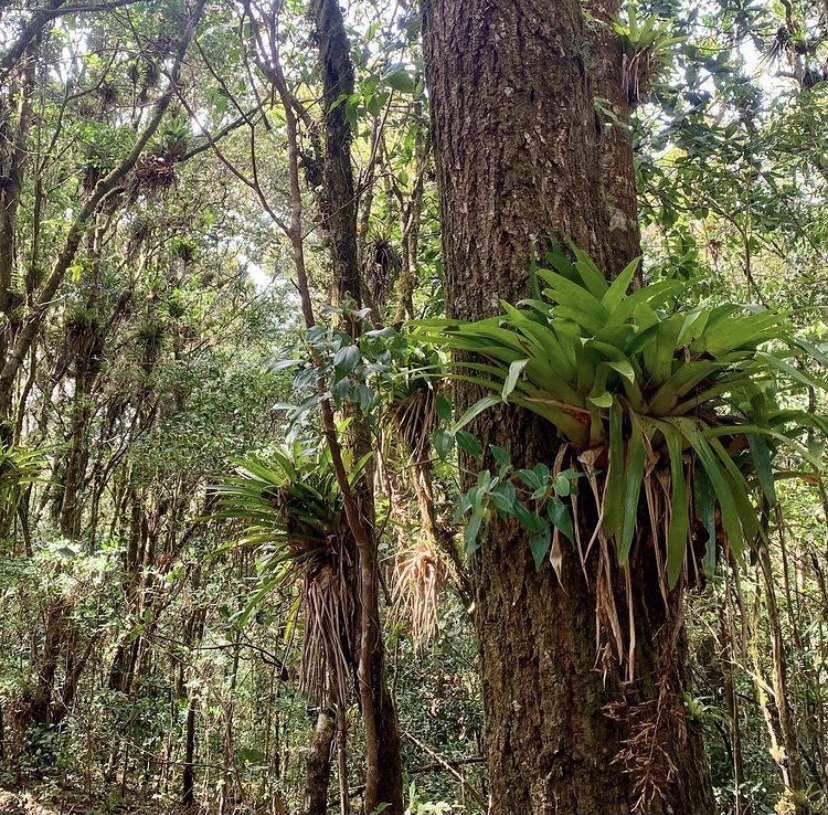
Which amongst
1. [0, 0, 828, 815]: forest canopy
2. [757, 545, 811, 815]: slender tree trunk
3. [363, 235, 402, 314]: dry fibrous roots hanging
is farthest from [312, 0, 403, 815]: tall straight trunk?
[757, 545, 811, 815]: slender tree trunk

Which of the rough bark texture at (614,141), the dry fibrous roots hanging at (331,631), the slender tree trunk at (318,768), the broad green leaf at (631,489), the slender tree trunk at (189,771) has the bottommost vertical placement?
the slender tree trunk at (189,771)

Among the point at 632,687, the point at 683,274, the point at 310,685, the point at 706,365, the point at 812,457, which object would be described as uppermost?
the point at 683,274

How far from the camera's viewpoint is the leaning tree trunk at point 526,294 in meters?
1.09

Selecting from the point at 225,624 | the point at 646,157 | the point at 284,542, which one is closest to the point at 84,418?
the point at 225,624

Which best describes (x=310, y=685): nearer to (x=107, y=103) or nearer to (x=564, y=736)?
(x=564, y=736)

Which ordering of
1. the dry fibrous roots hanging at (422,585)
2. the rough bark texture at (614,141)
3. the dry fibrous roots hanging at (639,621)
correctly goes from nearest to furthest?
the dry fibrous roots hanging at (639,621) < the rough bark texture at (614,141) < the dry fibrous roots hanging at (422,585)

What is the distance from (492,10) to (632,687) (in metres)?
1.43

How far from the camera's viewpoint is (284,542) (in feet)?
8.95

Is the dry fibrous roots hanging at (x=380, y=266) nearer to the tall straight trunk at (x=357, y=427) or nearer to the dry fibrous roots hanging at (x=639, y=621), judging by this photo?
the tall straight trunk at (x=357, y=427)

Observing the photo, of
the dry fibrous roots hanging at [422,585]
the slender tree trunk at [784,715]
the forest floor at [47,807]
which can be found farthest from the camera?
the forest floor at [47,807]

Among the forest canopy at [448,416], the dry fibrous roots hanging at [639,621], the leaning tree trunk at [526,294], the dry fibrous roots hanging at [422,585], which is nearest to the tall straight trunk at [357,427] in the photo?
the forest canopy at [448,416]

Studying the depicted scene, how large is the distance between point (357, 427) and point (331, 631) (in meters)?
0.83

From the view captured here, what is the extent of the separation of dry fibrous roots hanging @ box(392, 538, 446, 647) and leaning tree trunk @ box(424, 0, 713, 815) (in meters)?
1.78

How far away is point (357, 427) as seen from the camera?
281 cm
